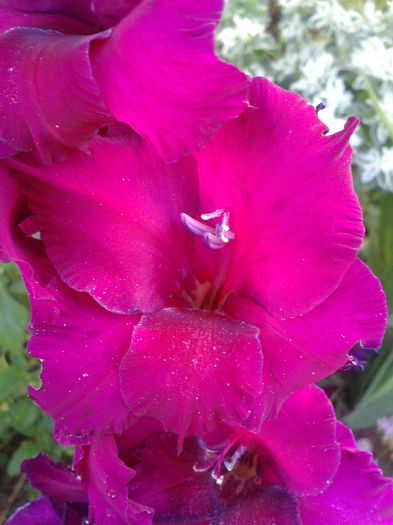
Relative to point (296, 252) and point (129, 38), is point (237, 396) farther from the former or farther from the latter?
point (129, 38)

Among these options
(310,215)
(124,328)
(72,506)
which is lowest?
(72,506)

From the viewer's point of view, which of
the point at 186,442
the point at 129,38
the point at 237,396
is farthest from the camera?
the point at 186,442

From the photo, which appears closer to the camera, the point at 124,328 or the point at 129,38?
the point at 129,38

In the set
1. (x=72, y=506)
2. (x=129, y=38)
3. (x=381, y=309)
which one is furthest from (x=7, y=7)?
(x=72, y=506)

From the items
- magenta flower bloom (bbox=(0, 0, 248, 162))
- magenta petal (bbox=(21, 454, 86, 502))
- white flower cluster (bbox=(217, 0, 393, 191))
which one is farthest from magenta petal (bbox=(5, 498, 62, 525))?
white flower cluster (bbox=(217, 0, 393, 191))

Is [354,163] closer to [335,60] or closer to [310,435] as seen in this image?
[335,60]

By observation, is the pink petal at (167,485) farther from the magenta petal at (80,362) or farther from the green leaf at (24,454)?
the green leaf at (24,454)

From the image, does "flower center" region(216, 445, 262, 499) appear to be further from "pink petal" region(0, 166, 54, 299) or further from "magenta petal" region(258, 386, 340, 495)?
"pink petal" region(0, 166, 54, 299)
